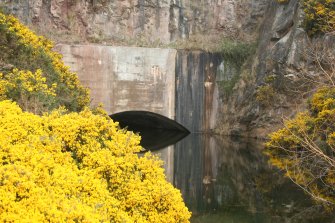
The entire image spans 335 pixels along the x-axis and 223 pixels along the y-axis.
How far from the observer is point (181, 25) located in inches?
1081

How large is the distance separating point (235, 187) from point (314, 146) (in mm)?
3260

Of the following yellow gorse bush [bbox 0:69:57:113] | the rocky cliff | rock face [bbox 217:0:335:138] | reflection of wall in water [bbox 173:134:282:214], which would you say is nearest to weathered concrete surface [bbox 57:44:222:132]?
the rocky cliff

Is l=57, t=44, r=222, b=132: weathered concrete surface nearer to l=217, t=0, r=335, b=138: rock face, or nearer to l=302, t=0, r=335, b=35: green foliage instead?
l=217, t=0, r=335, b=138: rock face

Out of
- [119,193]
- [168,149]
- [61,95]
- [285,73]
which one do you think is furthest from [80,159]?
[285,73]

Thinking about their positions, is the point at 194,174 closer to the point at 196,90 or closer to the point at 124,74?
the point at 124,74

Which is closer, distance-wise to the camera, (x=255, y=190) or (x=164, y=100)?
(x=255, y=190)

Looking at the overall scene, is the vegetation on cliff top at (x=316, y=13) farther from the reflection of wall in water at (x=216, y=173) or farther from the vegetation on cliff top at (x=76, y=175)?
the vegetation on cliff top at (x=76, y=175)

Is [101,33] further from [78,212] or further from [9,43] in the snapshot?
[78,212]

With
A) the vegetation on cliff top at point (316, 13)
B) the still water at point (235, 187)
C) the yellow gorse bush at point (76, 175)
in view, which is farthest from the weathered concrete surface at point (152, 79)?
the yellow gorse bush at point (76, 175)

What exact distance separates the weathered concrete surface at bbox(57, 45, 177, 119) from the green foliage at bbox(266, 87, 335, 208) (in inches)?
296

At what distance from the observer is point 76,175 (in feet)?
21.0

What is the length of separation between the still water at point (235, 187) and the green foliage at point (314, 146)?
0.39m

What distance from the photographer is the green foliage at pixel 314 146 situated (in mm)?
11755

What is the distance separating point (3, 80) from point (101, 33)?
16.2 metres
